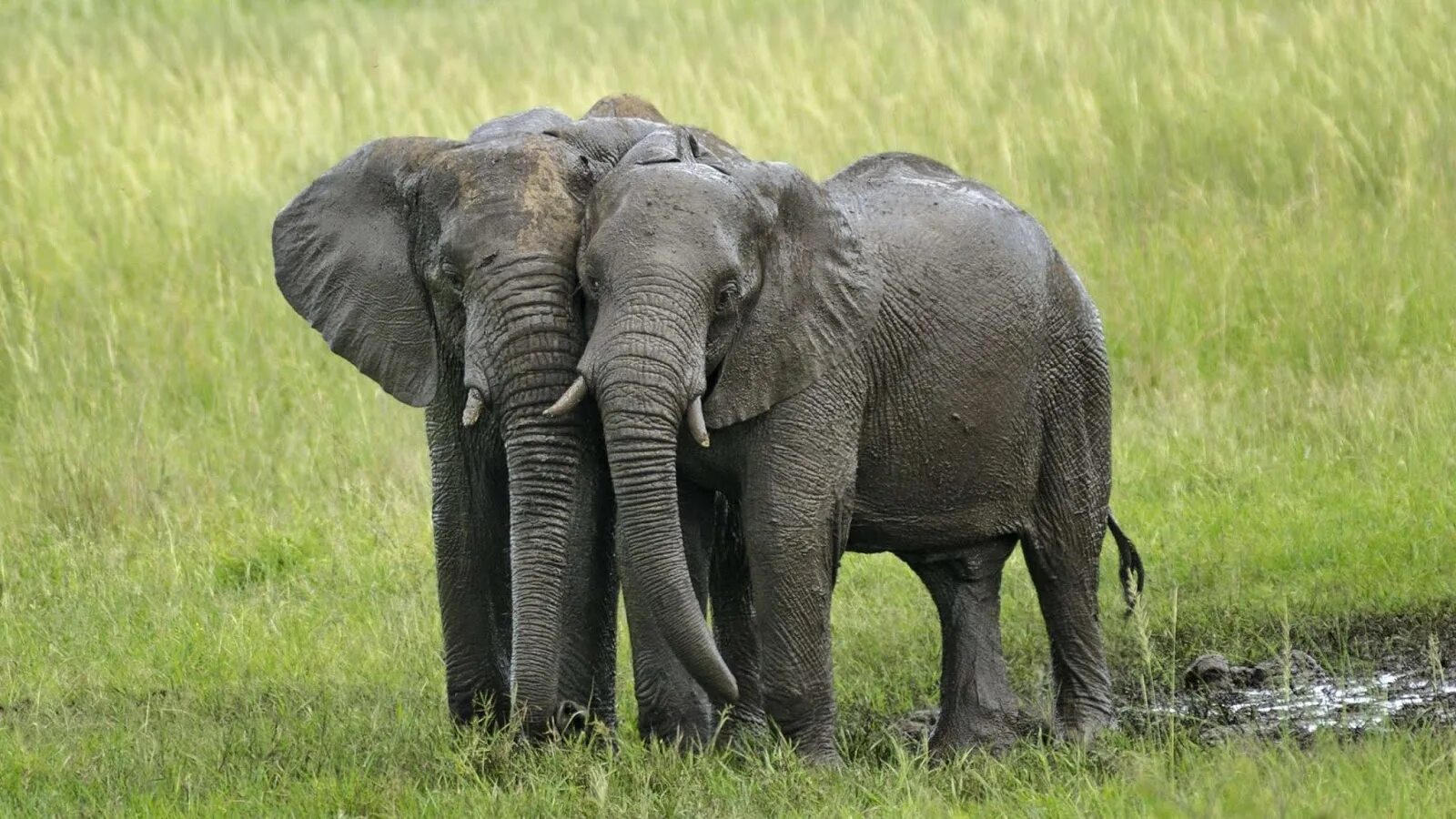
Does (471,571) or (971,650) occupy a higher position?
(471,571)

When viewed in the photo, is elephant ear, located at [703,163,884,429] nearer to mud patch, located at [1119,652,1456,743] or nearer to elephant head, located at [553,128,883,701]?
elephant head, located at [553,128,883,701]

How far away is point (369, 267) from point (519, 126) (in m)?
0.59

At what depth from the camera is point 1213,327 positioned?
11.5 m

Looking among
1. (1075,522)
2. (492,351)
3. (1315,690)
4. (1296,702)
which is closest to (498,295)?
(492,351)

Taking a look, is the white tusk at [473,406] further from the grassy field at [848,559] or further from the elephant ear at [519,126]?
the grassy field at [848,559]

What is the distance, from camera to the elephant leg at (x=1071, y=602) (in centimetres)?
740

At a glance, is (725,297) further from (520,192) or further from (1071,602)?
(1071,602)

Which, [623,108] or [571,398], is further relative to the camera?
[623,108]

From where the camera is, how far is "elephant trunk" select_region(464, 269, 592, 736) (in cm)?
588

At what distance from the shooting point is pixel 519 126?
6477mm

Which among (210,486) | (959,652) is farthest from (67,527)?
(959,652)

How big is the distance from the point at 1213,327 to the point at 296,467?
452 cm

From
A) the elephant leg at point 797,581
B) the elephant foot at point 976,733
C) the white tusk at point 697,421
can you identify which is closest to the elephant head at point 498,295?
the white tusk at point 697,421

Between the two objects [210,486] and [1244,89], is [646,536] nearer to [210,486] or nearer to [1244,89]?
[210,486]
